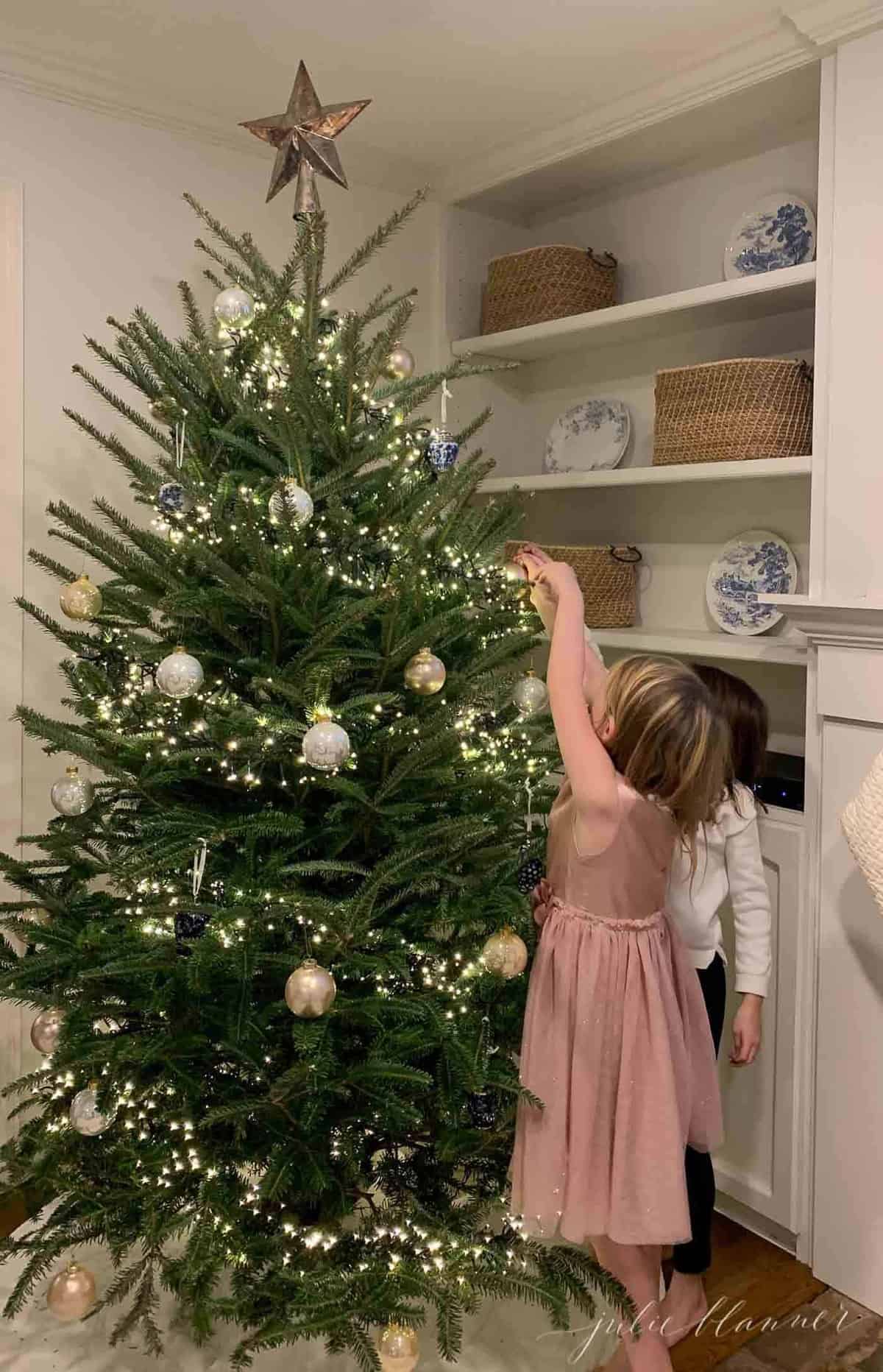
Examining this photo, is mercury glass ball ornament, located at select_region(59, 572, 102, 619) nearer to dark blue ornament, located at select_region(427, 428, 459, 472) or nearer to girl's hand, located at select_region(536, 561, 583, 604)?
dark blue ornament, located at select_region(427, 428, 459, 472)

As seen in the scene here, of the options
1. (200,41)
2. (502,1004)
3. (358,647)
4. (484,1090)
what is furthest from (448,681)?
(200,41)

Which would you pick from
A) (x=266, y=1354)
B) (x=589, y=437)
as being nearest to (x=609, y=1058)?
(x=266, y=1354)

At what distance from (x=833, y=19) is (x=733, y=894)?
1.61 meters

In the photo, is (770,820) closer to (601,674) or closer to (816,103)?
(601,674)

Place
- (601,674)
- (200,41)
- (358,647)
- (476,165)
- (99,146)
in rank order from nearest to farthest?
(358,647)
(601,674)
(200,41)
(99,146)
(476,165)

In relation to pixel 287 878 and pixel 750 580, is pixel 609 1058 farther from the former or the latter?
pixel 750 580

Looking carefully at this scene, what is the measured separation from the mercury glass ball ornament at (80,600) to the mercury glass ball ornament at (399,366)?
621 millimetres

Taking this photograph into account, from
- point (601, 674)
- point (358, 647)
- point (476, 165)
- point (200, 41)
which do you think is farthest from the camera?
point (476, 165)

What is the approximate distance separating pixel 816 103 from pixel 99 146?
1551mm

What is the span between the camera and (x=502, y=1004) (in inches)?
70.3

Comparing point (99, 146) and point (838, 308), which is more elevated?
point (99, 146)

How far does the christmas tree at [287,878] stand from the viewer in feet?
5.13

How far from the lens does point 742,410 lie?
91.7 inches

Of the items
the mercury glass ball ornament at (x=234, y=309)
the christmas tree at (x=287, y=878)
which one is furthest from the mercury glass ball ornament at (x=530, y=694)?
the mercury glass ball ornament at (x=234, y=309)
